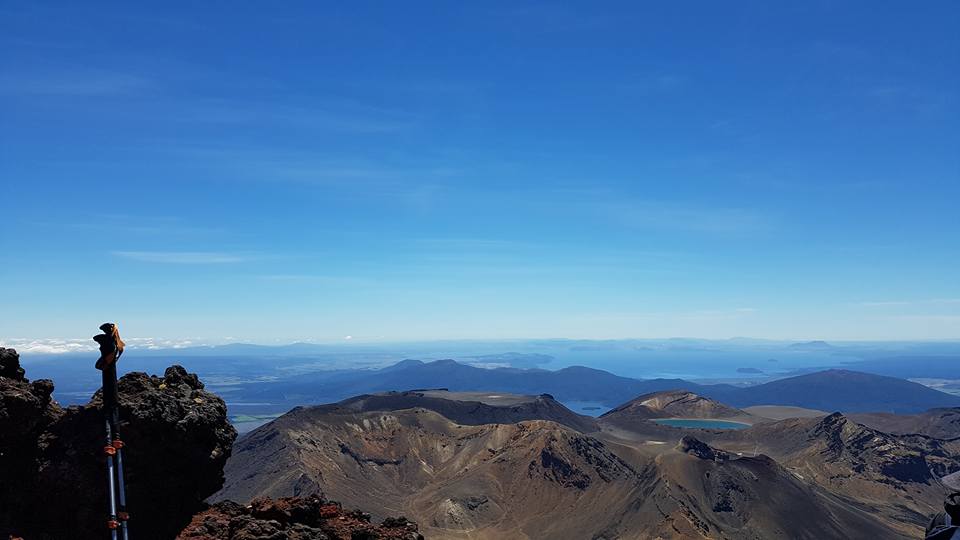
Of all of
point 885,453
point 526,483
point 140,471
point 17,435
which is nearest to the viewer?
point 17,435

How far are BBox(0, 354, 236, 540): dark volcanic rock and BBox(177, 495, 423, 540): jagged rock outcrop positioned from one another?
82cm

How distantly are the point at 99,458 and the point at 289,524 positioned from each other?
5365 mm

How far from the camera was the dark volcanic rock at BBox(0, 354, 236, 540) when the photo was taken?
1617cm

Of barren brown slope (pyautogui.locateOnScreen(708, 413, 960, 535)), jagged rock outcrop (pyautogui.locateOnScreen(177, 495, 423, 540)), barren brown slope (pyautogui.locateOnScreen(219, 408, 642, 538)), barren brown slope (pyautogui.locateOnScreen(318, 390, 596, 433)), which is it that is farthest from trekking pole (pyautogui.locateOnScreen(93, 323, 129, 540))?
barren brown slope (pyautogui.locateOnScreen(318, 390, 596, 433))

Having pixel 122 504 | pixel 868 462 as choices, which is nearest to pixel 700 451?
pixel 868 462

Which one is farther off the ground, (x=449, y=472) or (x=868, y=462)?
(x=449, y=472)

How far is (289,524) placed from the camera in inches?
736

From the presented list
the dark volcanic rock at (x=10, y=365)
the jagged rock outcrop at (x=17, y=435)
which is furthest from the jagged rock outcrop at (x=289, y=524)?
the dark volcanic rock at (x=10, y=365)

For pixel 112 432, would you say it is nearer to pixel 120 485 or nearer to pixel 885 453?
pixel 120 485

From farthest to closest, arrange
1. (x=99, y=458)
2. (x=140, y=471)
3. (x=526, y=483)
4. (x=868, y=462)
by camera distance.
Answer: (x=868, y=462) → (x=526, y=483) → (x=140, y=471) → (x=99, y=458)

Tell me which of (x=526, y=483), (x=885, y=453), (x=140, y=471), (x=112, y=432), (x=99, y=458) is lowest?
(x=885, y=453)

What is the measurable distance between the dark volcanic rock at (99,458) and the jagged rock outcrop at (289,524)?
82cm

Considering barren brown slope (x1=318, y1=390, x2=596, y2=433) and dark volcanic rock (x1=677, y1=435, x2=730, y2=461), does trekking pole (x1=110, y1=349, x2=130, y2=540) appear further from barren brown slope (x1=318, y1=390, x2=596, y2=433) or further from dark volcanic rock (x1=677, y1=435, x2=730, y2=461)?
barren brown slope (x1=318, y1=390, x2=596, y2=433)

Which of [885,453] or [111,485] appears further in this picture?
[885,453]
